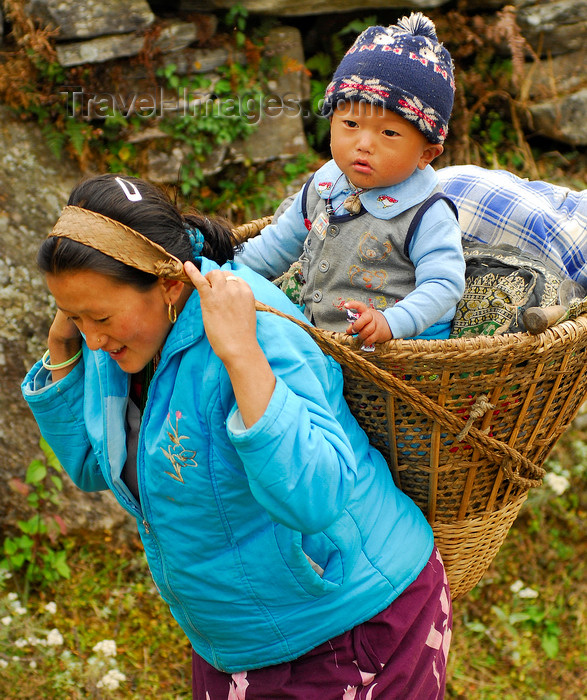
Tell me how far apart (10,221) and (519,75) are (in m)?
3.18

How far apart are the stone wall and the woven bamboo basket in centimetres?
198

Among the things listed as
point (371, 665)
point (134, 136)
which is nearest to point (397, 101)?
point (371, 665)

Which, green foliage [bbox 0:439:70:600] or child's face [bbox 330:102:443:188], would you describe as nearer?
child's face [bbox 330:102:443:188]

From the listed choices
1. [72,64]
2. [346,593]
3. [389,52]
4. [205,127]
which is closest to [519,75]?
[205,127]

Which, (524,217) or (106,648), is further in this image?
(106,648)

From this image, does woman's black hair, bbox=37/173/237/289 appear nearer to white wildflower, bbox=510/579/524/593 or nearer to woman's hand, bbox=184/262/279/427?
woman's hand, bbox=184/262/279/427

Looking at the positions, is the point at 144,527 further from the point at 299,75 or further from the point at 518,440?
the point at 299,75

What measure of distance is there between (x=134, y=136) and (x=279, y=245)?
1875 mm

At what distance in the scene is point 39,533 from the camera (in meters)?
3.32

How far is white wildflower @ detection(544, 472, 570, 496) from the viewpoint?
362 cm

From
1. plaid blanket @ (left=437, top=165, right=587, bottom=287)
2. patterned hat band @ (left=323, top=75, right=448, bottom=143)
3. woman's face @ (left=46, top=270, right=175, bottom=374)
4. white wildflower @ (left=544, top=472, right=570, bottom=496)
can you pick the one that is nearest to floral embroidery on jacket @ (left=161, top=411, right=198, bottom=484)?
woman's face @ (left=46, top=270, right=175, bottom=374)

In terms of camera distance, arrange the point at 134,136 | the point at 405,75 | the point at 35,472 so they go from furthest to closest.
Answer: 1. the point at 134,136
2. the point at 35,472
3. the point at 405,75

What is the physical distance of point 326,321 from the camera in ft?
6.77

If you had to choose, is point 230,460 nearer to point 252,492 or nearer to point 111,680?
point 252,492
